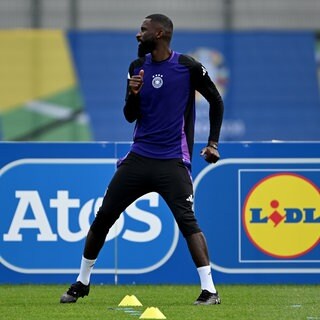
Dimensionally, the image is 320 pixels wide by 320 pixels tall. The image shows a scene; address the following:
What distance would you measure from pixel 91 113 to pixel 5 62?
1.68 meters

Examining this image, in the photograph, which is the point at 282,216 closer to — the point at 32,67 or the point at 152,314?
the point at 152,314

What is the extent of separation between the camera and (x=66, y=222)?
11.4 m

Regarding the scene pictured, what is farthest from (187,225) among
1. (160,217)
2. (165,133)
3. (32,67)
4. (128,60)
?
(32,67)

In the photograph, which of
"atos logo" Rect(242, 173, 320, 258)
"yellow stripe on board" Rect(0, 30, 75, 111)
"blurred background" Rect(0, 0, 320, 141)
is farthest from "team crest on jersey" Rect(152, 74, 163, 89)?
"yellow stripe on board" Rect(0, 30, 75, 111)

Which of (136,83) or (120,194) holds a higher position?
(136,83)

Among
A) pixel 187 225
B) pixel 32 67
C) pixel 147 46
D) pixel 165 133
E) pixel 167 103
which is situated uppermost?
pixel 147 46

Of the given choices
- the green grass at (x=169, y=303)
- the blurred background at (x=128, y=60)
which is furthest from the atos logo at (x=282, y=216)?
the blurred background at (x=128, y=60)

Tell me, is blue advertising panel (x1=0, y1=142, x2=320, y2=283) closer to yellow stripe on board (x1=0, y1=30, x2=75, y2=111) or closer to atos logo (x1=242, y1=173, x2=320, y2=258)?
atos logo (x1=242, y1=173, x2=320, y2=258)

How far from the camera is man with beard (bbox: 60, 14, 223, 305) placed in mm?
9383

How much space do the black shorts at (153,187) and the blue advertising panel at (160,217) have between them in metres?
1.88

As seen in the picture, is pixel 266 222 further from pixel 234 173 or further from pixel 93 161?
pixel 93 161

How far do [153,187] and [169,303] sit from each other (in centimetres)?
92

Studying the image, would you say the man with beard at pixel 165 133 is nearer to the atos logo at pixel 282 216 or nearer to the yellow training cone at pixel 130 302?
the yellow training cone at pixel 130 302

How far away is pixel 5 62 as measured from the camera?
20.9m
